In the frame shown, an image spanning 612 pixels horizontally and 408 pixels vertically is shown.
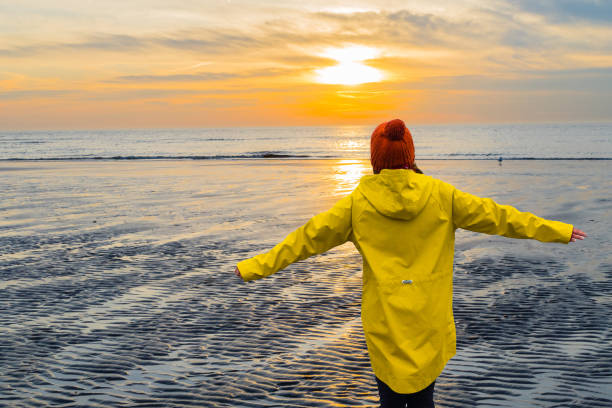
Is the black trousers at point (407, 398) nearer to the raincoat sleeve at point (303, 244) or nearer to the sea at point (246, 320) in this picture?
the raincoat sleeve at point (303, 244)

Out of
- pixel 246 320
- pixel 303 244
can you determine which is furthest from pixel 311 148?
pixel 303 244

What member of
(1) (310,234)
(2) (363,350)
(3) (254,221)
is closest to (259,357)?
(2) (363,350)

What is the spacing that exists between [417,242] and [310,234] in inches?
22.0

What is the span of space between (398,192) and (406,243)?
268 mm

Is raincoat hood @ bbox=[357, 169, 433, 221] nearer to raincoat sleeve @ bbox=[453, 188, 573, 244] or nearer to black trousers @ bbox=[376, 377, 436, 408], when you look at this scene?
raincoat sleeve @ bbox=[453, 188, 573, 244]

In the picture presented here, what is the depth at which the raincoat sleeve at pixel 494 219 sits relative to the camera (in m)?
2.73

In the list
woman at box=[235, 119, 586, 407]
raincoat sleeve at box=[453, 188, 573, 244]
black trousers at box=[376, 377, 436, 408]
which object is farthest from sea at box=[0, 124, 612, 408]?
raincoat sleeve at box=[453, 188, 573, 244]

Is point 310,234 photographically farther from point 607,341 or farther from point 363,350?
point 607,341

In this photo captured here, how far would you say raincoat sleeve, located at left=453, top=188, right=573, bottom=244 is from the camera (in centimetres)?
273

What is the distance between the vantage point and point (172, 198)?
15.1 meters

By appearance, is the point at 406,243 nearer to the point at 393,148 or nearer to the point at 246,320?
the point at 393,148

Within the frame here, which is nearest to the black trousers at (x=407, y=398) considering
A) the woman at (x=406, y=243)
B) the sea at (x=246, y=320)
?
the woman at (x=406, y=243)

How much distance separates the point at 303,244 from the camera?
2.85m

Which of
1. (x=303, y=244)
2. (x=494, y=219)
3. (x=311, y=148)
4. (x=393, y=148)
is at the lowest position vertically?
(x=311, y=148)
